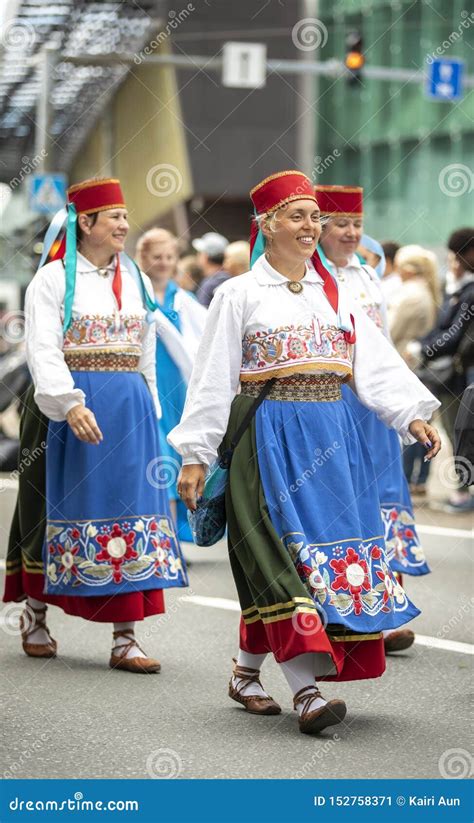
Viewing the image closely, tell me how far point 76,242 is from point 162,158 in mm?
27522

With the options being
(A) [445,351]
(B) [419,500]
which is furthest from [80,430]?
(B) [419,500]

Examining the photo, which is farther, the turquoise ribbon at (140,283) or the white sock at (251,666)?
the turquoise ribbon at (140,283)

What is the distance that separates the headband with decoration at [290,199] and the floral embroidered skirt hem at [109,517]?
4.20ft

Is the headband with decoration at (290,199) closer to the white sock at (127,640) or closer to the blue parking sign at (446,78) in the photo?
the white sock at (127,640)

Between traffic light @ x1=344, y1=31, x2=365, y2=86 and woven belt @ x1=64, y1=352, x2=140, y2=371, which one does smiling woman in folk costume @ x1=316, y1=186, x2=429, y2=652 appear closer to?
woven belt @ x1=64, y1=352, x2=140, y2=371

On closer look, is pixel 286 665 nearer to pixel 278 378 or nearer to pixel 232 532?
pixel 232 532

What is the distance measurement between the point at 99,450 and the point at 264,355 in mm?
1467

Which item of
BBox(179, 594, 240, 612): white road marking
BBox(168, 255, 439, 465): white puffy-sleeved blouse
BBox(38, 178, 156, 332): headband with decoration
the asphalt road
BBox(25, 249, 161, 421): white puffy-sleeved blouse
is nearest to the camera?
the asphalt road

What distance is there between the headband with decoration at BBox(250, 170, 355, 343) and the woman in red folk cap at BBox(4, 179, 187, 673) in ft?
3.90

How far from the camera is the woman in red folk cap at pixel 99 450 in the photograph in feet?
22.2

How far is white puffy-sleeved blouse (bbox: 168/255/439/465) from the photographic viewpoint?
5.55 m

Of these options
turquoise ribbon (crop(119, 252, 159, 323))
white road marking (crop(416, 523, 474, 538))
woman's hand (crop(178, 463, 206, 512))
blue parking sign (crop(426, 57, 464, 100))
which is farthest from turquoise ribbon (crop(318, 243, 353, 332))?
blue parking sign (crop(426, 57, 464, 100))

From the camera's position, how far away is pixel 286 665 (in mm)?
5449

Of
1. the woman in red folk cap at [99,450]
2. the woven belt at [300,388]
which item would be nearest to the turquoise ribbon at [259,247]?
the woven belt at [300,388]
